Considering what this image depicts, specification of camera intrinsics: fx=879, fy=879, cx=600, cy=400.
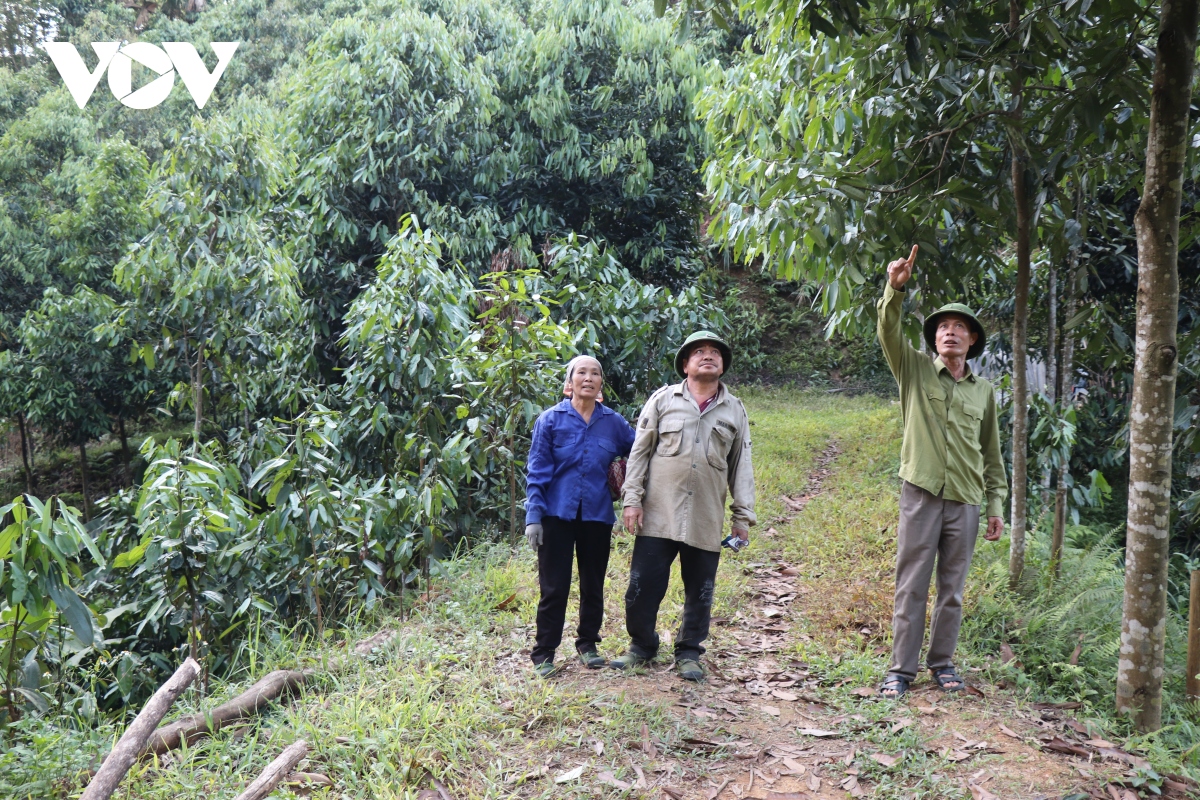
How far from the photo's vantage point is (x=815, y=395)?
18547mm

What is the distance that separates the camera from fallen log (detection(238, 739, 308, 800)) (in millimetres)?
3232

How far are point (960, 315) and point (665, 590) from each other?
2.03m

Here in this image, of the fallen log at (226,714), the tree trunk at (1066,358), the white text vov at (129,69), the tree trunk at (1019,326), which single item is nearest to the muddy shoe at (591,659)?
the fallen log at (226,714)

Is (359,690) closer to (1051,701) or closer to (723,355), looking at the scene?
(723,355)

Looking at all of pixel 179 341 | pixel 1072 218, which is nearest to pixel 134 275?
pixel 179 341

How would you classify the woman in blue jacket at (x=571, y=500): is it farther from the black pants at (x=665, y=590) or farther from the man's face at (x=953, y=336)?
the man's face at (x=953, y=336)

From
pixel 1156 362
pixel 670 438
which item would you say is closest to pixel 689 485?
pixel 670 438

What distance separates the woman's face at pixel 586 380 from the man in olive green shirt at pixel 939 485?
4.71ft

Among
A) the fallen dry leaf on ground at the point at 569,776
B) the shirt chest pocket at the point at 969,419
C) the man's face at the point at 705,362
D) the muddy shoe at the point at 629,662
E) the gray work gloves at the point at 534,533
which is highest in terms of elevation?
the man's face at the point at 705,362

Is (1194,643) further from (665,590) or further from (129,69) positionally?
(129,69)

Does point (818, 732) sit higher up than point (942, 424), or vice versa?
point (942, 424)

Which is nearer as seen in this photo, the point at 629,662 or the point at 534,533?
the point at 534,533

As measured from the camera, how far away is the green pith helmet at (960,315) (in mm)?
4352

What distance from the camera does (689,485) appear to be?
438 centimetres
